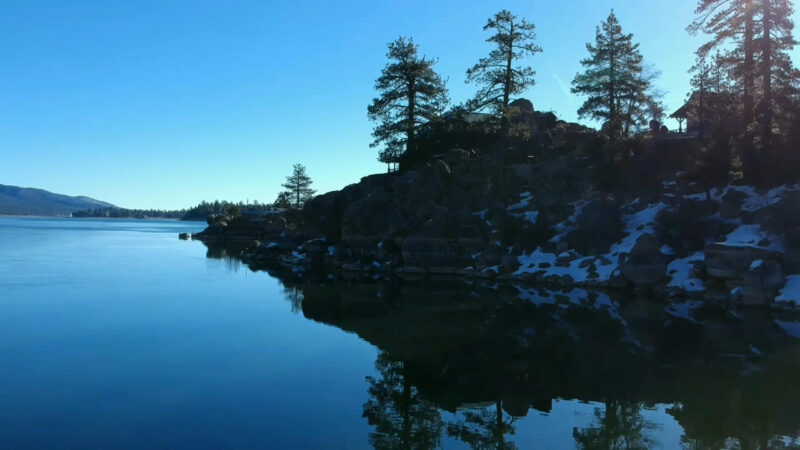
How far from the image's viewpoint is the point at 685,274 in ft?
91.0

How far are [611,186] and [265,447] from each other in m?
37.1

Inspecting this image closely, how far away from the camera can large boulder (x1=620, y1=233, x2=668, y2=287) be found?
93.5 ft

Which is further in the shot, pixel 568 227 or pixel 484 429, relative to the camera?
pixel 568 227

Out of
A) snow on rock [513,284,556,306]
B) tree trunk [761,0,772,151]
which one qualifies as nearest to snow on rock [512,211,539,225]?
snow on rock [513,284,556,306]

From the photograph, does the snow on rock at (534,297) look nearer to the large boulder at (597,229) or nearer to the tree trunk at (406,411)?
the large boulder at (597,229)

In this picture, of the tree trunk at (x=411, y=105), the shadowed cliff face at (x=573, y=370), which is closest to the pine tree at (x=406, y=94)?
the tree trunk at (x=411, y=105)

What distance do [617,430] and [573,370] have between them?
4199mm

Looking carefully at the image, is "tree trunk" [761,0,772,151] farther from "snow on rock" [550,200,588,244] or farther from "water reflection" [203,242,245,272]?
"water reflection" [203,242,245,272]

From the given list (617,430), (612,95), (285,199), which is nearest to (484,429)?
(617,430)

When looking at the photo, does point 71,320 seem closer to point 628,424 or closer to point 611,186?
point 628,424

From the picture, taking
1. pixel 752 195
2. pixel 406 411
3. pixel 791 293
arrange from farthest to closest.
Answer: pixel 752 195 → pixel 791 293 → pixel 406 411

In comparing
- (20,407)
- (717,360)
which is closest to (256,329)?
(20,407)

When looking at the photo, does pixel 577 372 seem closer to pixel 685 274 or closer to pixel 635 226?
pixel 685 274

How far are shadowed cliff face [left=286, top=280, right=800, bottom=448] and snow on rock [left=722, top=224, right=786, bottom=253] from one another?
526 centimetres
